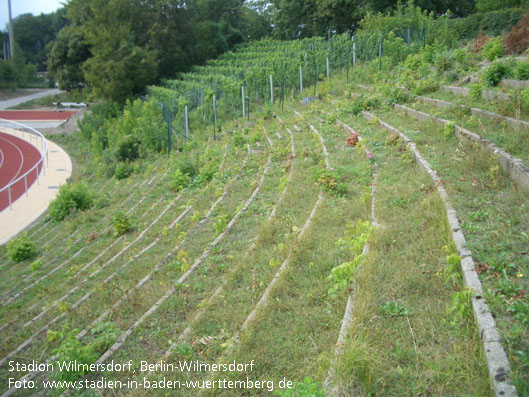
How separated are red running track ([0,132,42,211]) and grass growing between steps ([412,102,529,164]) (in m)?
17.9

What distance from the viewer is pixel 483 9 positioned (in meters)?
25.9

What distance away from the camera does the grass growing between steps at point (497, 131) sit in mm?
6116

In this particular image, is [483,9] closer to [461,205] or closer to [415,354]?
[461,205]

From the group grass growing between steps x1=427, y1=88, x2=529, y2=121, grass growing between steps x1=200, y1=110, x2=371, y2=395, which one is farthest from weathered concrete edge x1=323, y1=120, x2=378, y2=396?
grass growing between steps x1=427, y1=88, x2=529, y2=121

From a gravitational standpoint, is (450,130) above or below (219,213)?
above

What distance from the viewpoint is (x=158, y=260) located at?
7.45m

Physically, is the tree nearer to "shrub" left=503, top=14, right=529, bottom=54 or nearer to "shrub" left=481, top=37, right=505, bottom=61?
"shrub" left=481, top=37, right=505, bottom=61

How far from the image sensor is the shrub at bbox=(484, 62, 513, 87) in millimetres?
9359

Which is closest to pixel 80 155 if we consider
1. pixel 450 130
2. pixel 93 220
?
pixel 93 220

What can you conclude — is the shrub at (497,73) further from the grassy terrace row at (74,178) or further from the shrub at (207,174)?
the grassy terrace row at (74,178)

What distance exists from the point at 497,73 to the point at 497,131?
3.12m

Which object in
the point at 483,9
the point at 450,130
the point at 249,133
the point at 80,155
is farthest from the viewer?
the point at 80,155

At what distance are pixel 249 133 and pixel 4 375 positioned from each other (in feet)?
33.0

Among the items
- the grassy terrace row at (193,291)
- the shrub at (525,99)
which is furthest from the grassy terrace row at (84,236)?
the shrub at (525,99)
